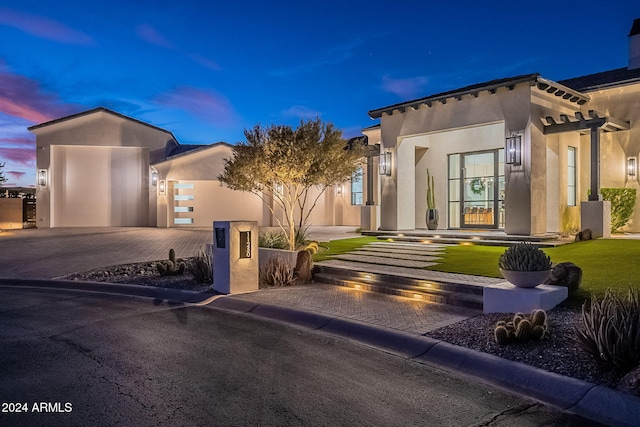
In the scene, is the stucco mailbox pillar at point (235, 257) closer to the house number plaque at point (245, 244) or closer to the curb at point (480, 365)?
the house number plaque at point (245, 244)

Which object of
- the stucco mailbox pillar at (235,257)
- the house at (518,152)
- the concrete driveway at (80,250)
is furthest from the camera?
the house at (518,152)

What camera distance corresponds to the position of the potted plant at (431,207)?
1667 cm

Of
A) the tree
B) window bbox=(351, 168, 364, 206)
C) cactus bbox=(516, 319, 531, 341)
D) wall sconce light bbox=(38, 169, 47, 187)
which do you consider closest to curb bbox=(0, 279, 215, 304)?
the tree

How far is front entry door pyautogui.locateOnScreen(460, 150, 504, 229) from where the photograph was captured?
15805 mm

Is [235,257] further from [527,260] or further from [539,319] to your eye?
[539,319]

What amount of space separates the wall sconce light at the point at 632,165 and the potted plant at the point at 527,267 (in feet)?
32.9

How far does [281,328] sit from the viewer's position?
6.85m

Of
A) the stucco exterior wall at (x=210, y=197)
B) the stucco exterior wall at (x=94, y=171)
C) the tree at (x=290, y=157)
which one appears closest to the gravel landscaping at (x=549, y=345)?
the tree at (x=290, y=157)

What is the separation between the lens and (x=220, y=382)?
454 cm

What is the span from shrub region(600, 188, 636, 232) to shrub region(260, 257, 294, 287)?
9.91 m

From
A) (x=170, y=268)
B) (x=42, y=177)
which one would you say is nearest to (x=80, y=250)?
(x=170, y=268)

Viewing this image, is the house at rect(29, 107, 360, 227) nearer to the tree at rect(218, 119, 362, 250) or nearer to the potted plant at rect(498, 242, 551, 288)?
the tree at rect(218, 119, 362, 250)

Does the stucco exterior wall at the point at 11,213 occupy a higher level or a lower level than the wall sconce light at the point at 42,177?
lower

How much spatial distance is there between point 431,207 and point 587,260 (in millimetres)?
7498
